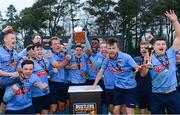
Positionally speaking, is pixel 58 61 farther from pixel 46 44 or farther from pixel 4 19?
pixel 4 19

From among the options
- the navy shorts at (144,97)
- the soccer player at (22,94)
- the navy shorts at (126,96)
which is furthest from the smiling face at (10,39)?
the navy shorts at (144,97)

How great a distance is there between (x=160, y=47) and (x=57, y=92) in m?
3.15

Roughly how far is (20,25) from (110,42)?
140ft

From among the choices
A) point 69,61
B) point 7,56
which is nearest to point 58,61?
point 69,61

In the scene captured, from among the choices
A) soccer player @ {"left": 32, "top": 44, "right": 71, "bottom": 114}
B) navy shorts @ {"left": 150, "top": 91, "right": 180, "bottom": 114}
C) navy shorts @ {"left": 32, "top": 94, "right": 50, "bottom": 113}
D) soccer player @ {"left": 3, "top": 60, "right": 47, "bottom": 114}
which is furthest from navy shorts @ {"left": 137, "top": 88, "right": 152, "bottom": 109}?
soccer player @ {"left": 3, "top": 60, "right": 47, "bottom": 114}

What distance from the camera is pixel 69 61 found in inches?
356

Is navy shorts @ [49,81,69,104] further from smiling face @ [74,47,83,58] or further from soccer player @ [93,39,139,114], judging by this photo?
soccer player @ [93,39,139,114]

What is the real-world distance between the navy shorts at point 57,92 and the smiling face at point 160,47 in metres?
2.93

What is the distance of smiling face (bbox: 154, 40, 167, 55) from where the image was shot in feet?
23.1

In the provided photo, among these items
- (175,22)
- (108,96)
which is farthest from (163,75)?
Result: (108,96)

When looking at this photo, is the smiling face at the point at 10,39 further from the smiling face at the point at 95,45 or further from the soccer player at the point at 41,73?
the smiling face at the point at 95,45

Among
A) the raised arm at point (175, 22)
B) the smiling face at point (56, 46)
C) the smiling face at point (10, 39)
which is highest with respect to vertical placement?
the raised arm at point (175, 22)

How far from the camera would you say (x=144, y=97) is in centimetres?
884

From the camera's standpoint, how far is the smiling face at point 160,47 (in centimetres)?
703
